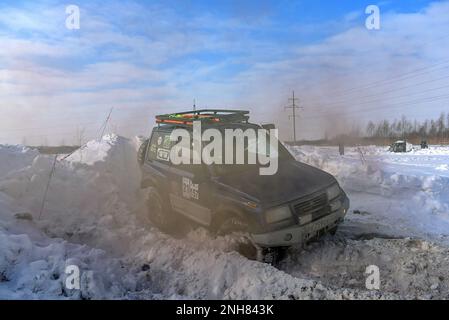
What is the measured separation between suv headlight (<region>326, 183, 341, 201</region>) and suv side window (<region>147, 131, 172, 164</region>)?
2.88 meters

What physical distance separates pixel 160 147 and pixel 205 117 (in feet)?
3.73

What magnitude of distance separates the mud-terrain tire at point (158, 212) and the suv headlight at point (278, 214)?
2361 millimetres

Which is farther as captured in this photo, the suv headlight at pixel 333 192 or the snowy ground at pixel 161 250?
the suv headlight at pixel 333 192

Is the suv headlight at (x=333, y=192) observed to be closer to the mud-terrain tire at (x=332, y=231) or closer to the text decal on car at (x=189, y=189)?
the mud-terrain tire at (x=332, y=231)

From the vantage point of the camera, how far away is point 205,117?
6961mm

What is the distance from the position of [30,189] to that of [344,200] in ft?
19.6

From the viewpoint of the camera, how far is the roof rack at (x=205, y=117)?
693 centimetres

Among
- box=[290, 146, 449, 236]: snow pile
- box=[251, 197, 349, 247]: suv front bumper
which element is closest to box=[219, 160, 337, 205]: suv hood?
box=[251, 197, 349, 247]: suv front bumper

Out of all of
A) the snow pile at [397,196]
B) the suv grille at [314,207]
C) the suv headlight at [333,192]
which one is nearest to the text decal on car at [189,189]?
the suv grille at [314,207]

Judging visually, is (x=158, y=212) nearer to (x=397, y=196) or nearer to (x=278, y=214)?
(x=278, y=214)

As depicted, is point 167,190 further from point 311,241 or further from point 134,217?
point 311,241

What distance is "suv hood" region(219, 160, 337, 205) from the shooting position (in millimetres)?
5422

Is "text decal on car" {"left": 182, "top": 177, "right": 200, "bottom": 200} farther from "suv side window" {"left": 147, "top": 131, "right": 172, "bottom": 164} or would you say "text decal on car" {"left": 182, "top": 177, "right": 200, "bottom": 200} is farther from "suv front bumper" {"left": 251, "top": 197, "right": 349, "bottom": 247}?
"suv front bumper" {"left": 251, "top": 197, "right": 349, "bottom": 247}
